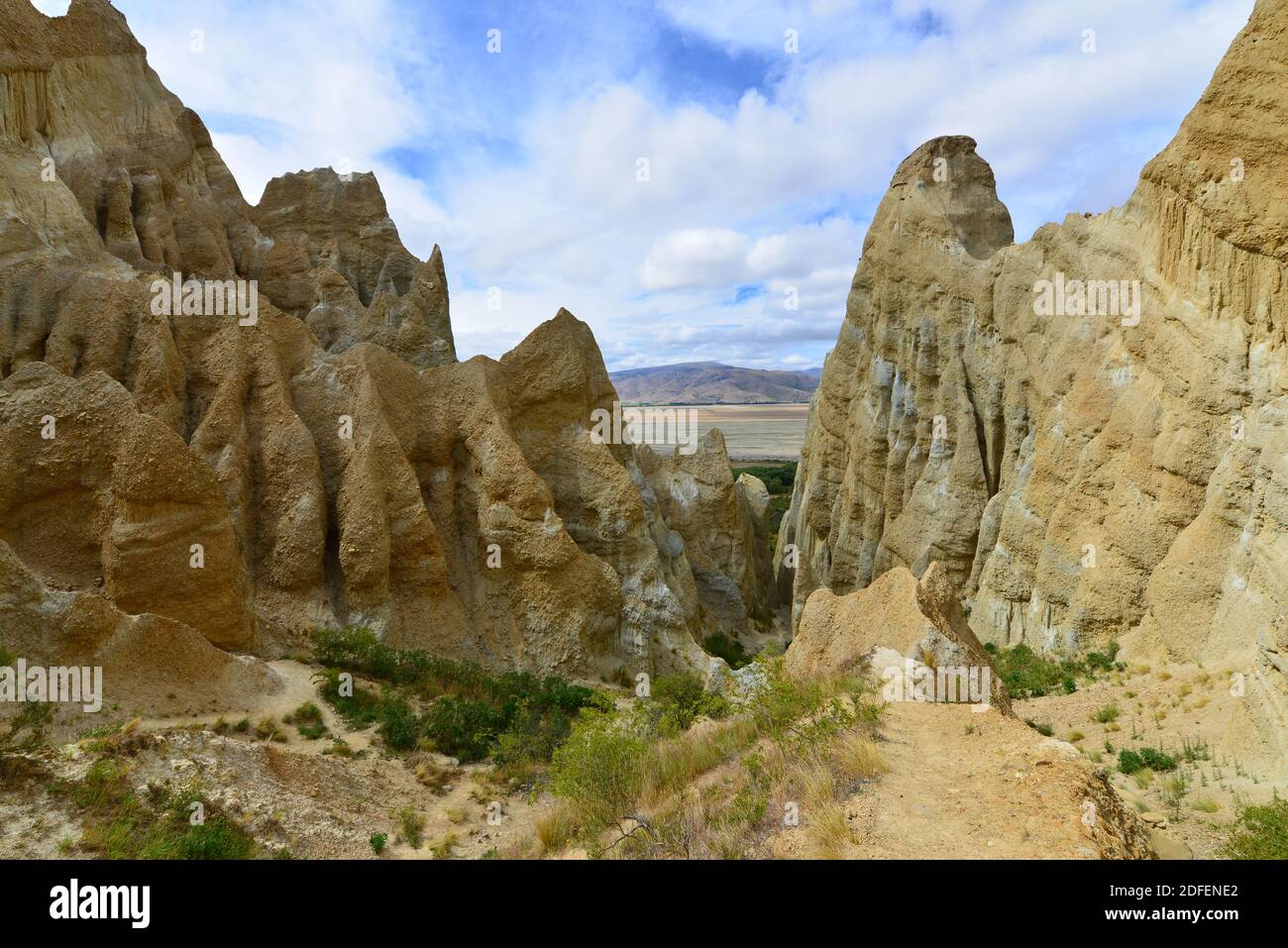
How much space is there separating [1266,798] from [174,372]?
20814 millimetres

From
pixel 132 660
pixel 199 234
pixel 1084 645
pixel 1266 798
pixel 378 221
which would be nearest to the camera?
pixel 1266 798

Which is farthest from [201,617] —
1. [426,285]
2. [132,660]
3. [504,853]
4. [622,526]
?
[426,285]

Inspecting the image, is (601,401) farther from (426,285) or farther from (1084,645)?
(1084,645)

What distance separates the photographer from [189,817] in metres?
8.27

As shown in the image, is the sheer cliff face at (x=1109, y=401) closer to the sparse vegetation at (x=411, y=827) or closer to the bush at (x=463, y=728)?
the sparse vegetation at (x=411, y=827)

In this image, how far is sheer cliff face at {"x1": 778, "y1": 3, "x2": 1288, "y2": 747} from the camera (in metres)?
12.9

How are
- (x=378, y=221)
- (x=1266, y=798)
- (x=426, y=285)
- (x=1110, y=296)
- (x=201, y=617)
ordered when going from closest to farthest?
(x=1266, y=798) < (x=201, y=617) < (x=1110, y=296) < (x=426, y=285) < (x=378, y=221)

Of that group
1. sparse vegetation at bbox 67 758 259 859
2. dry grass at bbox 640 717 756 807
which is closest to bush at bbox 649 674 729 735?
dry grass at bbox 640 717 756 807

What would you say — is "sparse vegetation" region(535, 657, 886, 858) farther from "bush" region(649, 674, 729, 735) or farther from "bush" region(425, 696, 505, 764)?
"bush" region(425, 696, 505, 764)

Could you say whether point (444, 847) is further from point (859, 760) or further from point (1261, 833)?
point (1261, 833)

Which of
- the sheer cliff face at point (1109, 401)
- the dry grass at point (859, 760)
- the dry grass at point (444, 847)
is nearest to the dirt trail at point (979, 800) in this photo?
the dry grass at point (859, 760)

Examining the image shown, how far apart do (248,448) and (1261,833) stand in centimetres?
1858

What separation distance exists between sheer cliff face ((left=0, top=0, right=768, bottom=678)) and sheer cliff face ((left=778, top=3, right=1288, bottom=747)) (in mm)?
9490

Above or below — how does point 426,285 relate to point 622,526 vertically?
above
